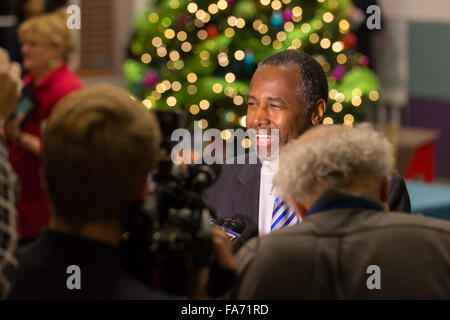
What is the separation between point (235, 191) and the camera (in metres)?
2.50

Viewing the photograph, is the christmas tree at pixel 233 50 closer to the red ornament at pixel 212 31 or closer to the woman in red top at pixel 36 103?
the red ornament at pixel 212 31

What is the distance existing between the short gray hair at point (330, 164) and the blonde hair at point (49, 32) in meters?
2.52

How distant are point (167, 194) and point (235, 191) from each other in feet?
3.16

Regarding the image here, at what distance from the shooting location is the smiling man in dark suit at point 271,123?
245 cm

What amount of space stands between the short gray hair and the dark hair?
0.72 metres

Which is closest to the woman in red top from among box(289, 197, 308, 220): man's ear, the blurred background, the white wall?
the blurred background

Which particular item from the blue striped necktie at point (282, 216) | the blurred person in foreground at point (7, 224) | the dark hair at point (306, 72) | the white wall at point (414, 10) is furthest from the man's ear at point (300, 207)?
the white wall at point (414, 10)

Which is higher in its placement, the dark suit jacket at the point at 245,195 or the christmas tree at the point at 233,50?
the christmas tree at the point at 233,50

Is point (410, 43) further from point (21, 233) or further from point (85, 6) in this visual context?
point (21, 233)

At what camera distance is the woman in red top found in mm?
3838

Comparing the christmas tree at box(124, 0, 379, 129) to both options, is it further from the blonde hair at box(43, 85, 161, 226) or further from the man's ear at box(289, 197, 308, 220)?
the blonde hair at box(43, 85, 161, 226)

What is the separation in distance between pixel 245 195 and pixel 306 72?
1.39ft
